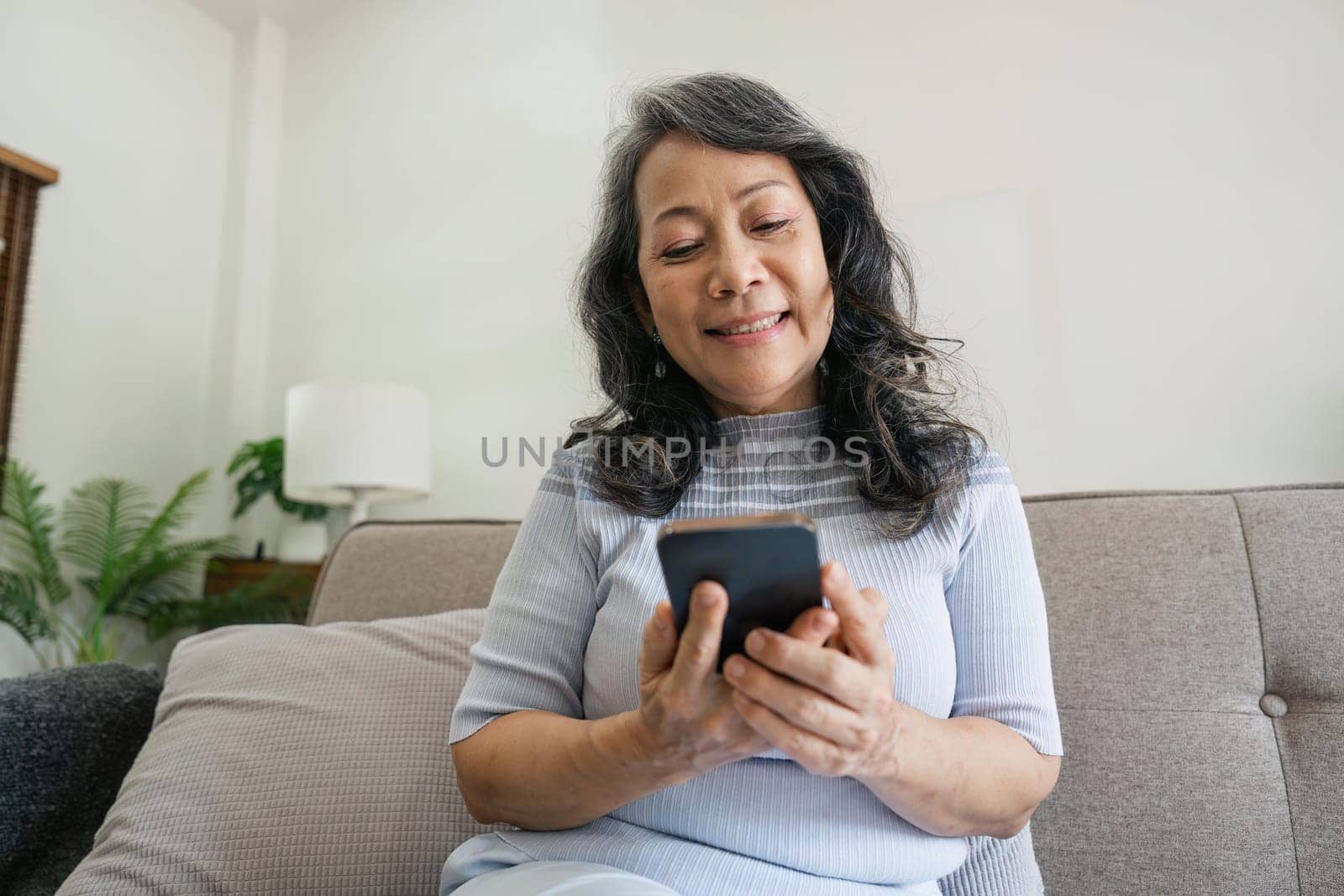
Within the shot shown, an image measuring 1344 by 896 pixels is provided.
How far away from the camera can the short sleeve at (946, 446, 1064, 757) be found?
76 centimetres

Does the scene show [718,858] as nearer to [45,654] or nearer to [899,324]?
[899,324]

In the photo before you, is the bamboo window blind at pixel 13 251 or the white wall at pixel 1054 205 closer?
the white wall at pixel 1054 205

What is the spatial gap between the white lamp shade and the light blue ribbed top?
1.60 metres

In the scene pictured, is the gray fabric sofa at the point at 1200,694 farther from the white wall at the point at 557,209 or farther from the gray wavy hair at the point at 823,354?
the white wall at the point at 557,209

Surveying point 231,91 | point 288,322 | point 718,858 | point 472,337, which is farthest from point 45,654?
point 718,858

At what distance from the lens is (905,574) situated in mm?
801

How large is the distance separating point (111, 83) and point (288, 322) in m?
1.00

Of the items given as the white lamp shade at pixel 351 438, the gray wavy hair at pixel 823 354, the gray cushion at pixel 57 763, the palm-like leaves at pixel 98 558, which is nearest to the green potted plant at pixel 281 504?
the palm-like leaves at pixel 98 558

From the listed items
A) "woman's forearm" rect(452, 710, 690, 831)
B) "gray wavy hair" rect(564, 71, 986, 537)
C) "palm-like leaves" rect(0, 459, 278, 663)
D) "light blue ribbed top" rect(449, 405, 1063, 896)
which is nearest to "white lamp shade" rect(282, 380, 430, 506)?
"palm-like leaves" rect(0, 459, 278, 663)

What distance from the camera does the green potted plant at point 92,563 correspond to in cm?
261

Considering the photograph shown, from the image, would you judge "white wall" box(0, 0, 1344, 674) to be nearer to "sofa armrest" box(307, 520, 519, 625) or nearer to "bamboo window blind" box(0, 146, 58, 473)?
"bamboo window blind" box(0, 146, 58, 473)

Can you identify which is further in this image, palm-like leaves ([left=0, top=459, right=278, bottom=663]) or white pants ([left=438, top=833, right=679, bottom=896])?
palm-like leaves ([left=0, top=459, right=278, bottom=663])

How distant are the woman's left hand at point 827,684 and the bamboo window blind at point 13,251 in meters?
2.98

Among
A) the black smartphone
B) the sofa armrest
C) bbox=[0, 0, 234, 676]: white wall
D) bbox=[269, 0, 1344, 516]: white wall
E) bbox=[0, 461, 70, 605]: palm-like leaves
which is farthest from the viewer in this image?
bbox=[0, 0, 234, 676]: white wall
